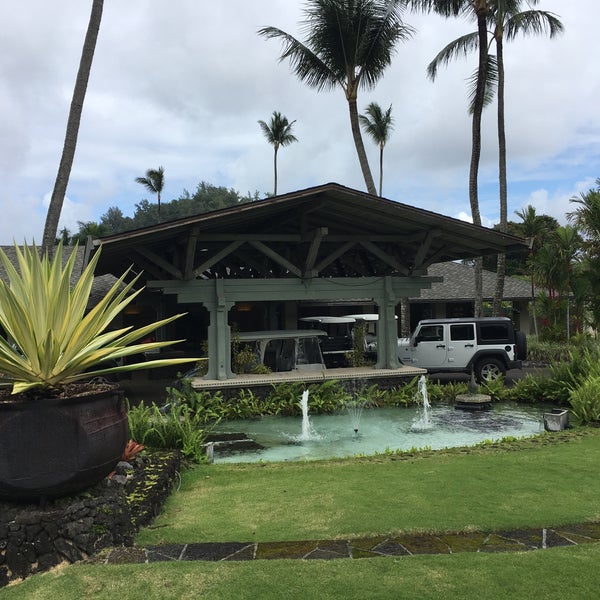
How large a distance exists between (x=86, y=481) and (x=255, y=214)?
8.12 meters

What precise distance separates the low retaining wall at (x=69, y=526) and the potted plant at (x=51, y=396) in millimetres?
172

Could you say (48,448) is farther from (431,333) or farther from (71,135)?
(431,333)

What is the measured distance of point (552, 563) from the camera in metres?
3.87

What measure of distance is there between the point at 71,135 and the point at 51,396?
977 centimetres

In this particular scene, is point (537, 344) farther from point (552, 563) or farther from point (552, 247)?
point (552, 563)

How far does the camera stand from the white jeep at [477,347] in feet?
48.3

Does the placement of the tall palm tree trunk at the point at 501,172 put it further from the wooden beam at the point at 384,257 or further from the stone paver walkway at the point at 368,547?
the stone paver walkway at the point at 368,547

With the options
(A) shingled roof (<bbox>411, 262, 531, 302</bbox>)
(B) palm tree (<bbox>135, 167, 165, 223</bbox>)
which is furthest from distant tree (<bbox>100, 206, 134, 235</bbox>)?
(A) shingled roof (<bbox>411, 262, 531, 302</bbox>)

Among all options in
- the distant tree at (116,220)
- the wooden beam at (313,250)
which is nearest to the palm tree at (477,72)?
the wooden beam at (313,250)

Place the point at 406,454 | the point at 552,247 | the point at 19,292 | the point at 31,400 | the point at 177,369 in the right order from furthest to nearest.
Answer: the point at 552,247
the point at 177,369
the point at 406,454
the point at 19,292
the point at 31,400

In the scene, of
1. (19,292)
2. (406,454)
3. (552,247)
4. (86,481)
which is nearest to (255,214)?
(406,454)

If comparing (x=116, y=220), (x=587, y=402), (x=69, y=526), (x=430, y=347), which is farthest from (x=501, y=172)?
(x=116, y=220)

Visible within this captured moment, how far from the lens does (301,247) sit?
48.3ft

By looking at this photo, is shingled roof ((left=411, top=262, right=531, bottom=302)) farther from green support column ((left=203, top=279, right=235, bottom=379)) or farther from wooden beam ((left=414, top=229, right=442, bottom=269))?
green support column ((left=203, top=279, right=235, bottom=379))
